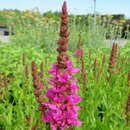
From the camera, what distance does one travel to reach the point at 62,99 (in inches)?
41.1

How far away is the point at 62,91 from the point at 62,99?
0.16 feet

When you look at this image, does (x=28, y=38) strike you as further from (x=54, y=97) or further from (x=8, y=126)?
(x=54, y=97)

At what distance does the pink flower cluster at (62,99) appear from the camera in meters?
1.05

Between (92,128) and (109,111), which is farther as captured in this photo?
(109,111)

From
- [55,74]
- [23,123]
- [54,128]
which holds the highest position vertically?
[55,74]

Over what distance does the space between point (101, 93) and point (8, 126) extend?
4.23 feet

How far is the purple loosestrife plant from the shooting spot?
1.04m

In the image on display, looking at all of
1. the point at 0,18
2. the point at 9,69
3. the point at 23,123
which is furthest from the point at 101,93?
the point at 0,18

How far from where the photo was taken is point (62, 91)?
1051 mm

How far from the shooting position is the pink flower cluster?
41.2 inches

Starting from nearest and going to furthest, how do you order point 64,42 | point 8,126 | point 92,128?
point 64,42
point 92,128
point 8,126

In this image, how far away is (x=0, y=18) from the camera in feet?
78.0

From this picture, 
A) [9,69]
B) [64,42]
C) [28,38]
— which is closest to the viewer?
[64,42]

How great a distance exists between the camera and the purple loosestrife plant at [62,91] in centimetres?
104
